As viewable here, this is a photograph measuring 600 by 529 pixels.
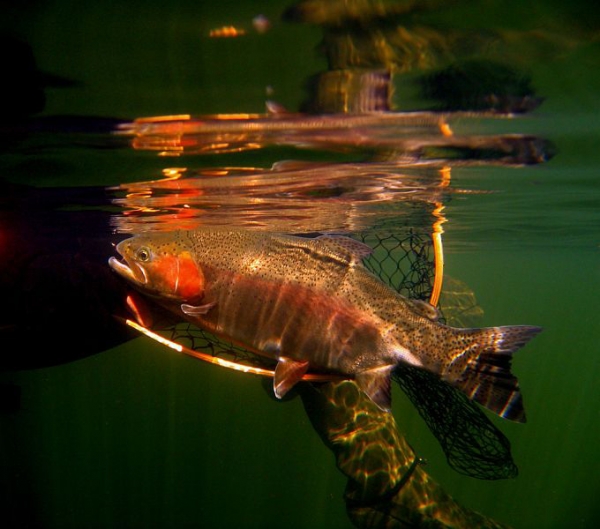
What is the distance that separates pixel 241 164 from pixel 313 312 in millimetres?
4014

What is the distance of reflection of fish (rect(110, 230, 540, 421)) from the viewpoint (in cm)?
373

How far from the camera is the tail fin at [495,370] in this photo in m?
3.48

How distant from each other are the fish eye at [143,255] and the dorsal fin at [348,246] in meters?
1.82

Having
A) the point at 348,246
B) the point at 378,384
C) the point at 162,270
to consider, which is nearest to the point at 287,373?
the point at 378,384

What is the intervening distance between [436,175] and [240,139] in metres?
4.29

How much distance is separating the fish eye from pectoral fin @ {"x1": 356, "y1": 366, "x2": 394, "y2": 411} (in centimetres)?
242

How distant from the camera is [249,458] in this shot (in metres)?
42.0

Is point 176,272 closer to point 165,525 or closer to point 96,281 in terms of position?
point 96,281

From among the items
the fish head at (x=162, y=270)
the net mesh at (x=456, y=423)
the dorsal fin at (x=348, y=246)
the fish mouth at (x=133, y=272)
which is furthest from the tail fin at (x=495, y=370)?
the fish mouth at (x=133, y=272)

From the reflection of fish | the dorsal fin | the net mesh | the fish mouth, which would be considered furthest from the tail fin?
the fish mouth

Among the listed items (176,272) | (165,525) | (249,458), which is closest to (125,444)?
(249,458)

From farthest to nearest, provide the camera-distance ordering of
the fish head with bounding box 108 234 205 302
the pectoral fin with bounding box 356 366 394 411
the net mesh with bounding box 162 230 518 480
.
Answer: the net mesh with bounding box 162 230 518 480, the fish head with bounding box 108 234 205 302, the pectoral fin with bounding box 356 366 394 411

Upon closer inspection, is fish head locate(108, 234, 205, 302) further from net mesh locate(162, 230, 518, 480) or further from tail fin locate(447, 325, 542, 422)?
tail fin locate(447, 325, 542, 422)

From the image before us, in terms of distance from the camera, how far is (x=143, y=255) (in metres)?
4.50
